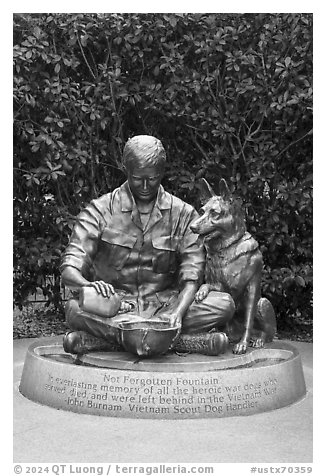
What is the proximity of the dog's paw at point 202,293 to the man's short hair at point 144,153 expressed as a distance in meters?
1.17

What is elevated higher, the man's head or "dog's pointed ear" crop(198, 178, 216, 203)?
the man's head

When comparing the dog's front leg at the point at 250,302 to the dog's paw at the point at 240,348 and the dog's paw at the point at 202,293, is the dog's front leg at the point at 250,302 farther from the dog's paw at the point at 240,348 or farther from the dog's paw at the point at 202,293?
the dog's paw at the point at 202,293

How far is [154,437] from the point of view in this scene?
16.8 ft

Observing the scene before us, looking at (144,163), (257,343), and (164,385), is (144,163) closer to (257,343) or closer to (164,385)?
(164,385)

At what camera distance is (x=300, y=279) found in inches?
351

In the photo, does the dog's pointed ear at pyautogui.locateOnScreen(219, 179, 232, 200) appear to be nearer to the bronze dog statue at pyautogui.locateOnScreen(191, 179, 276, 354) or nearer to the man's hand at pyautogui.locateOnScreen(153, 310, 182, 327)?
the bronze dog statue at pyautogui.locateOnScreen(191, 179, 276, 354)

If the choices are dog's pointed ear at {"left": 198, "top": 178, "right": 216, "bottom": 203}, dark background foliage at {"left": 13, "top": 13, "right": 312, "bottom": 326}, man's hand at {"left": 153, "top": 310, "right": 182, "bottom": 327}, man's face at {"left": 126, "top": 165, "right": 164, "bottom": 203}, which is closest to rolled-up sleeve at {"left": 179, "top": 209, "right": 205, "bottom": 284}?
dog's pointed ear at {"left": 198, "top": 178, "right": 216, "bottom": 203}

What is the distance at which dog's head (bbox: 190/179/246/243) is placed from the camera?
6.27 meters

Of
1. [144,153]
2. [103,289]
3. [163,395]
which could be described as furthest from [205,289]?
[144,153]

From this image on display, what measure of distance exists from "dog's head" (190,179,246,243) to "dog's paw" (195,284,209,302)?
1.41 feet

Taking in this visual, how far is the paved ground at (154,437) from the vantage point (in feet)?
15.6

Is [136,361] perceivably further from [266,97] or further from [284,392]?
[266,97]

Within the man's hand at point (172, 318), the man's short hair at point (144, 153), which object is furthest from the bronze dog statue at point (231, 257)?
the man's short hair at point (144, 153)

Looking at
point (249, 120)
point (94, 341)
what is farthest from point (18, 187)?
point (94, 341)
